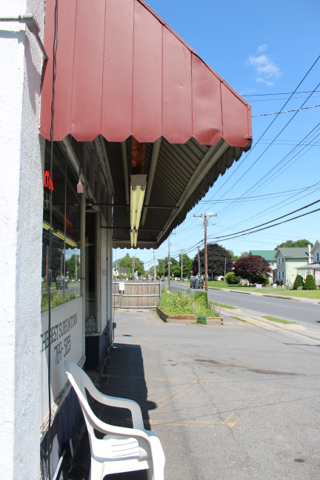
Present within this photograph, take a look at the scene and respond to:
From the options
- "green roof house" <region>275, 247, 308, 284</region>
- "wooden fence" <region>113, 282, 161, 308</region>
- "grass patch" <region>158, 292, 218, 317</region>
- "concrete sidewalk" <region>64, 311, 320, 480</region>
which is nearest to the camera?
"concrete sidewalk" <region>64, 311, 320, 480</region>

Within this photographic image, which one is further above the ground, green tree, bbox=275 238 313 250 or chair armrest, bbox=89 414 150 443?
green tree, bbox=275 238 313 250

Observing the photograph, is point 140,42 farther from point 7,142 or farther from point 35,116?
point 7,142

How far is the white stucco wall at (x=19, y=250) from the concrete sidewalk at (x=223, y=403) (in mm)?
1559

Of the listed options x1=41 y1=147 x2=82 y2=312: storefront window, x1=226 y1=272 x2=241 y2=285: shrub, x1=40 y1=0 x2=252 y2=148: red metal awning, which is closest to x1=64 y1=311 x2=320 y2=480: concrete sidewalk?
x1=41 y1=147 x2=82 y2=312: storefront window

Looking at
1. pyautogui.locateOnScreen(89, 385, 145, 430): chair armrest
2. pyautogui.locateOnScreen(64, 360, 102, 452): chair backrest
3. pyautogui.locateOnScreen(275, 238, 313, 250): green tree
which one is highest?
pyautogui.locateOnScreen(275, 238, 313, 250): green tree

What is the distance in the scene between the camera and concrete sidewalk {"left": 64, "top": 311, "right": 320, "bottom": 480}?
11.8 feet

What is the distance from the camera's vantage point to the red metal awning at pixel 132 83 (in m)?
2.72

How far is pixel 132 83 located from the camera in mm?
2826

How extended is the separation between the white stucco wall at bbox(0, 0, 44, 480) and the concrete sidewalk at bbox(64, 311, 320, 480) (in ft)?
5.11

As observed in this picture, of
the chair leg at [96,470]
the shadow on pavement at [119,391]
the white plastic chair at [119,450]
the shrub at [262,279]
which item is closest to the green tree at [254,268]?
the shrub at [262,279]

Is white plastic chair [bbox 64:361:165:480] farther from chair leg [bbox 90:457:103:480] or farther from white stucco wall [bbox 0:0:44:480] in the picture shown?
white stucco wall [bbox 0:0:44:480]

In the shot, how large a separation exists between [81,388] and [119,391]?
9.74 ft

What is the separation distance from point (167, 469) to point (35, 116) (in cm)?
336

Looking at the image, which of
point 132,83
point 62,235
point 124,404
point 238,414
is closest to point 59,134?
point 132,83
